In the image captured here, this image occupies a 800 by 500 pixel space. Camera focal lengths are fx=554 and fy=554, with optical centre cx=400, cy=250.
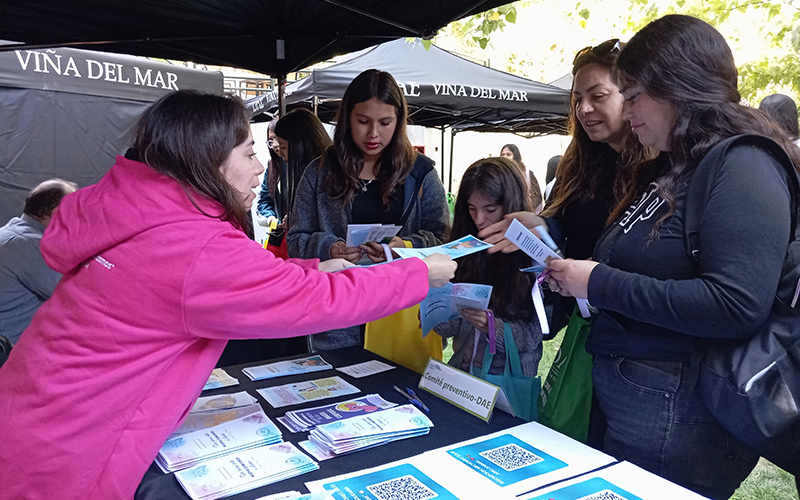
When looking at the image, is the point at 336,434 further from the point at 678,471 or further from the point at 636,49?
the point at 636,49

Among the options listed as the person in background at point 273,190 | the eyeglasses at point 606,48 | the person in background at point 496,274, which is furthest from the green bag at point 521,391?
the person in background at point 273,190

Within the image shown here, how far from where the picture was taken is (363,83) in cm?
260

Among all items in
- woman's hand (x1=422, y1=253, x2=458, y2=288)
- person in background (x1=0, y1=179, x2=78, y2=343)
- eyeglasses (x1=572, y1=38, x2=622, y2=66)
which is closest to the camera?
woman's hand (x1=422, y1=253, x2=458, y2=288)

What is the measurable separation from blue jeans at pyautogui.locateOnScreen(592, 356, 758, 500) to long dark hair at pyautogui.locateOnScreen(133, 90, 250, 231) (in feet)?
3.49

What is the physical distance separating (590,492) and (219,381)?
1.20m

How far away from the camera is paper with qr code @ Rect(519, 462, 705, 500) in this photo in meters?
Answer: 1.10

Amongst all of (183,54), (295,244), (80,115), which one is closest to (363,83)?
(295,244)

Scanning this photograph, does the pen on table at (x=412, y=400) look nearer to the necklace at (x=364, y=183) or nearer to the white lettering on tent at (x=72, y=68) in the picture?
the necklace at (x=364, y=183)

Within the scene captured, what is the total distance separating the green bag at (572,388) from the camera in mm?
1614

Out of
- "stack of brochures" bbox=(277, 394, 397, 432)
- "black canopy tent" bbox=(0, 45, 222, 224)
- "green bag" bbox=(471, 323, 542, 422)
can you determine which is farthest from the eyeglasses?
"black canopy tent" bbox=(0, 45, 222, 224)

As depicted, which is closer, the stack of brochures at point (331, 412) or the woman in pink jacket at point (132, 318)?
the woman in pink jacket at point (132, 318)

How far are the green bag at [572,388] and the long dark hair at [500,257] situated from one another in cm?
47

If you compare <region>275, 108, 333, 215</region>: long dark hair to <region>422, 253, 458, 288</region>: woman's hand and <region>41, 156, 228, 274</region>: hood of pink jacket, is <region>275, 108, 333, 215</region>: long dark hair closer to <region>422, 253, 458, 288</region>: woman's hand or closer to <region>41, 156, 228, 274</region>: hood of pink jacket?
<region>422, 253, 458, 288</region>: woman's hand

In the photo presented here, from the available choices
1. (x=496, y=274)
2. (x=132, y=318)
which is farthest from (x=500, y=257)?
(x=132, y=318)
